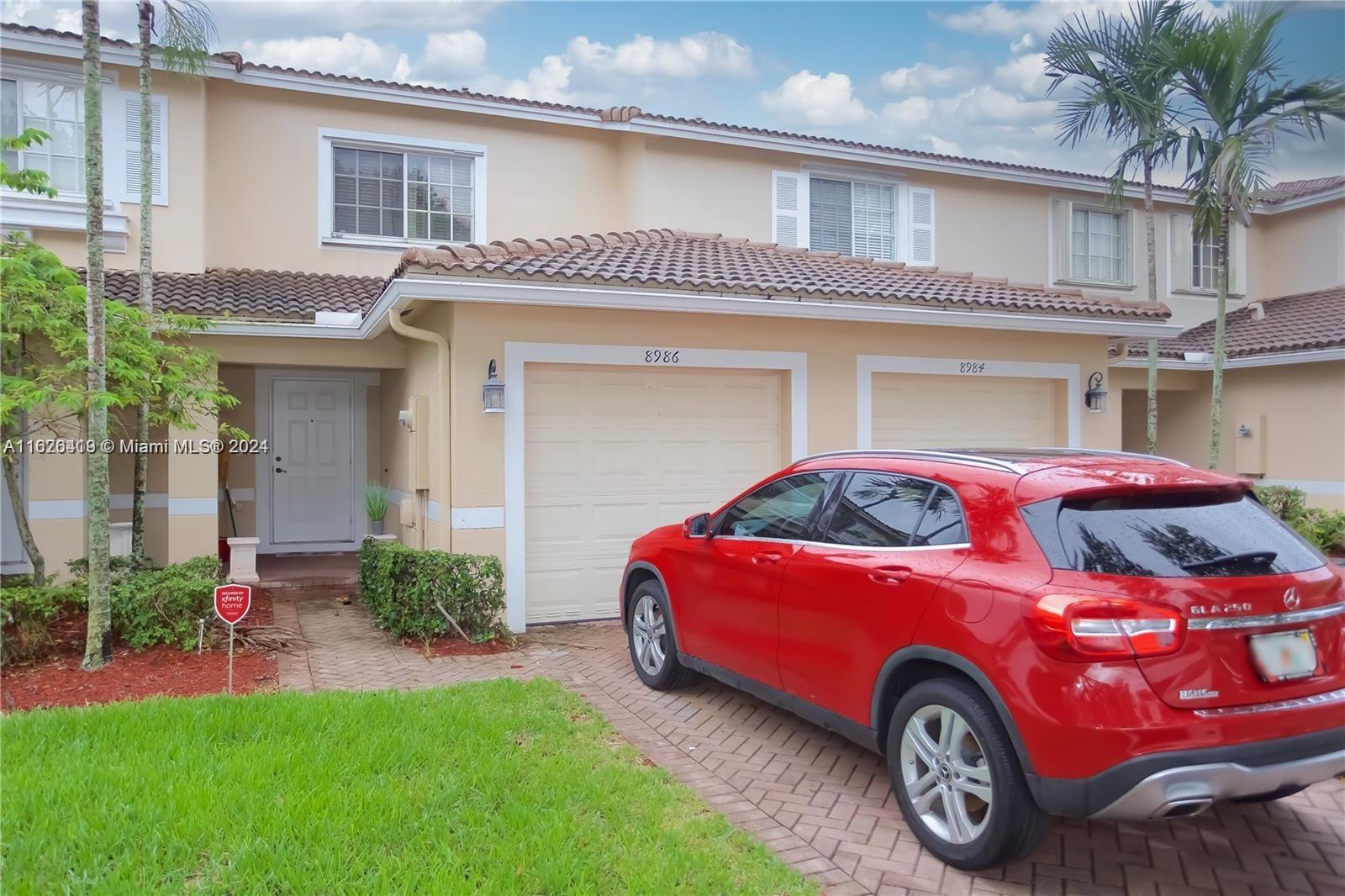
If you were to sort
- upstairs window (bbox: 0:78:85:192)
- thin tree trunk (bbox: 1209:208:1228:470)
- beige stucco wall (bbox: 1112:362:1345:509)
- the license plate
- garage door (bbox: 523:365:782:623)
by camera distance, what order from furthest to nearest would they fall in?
beige stucco wall (bbox: 1112:362:1345:509), thin tree trunk (bbox: 1209:208:1228:470), upstairs window (bbox: 0:78:85:192), garage door (bbox: 523:365:782:623), the license plate

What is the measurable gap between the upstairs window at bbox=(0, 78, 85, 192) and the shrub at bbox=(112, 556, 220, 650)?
663cm

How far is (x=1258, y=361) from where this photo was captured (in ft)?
43.7

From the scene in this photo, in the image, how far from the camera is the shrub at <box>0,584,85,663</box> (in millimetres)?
6172

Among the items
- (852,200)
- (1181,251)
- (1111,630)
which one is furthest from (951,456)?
(1181,251)

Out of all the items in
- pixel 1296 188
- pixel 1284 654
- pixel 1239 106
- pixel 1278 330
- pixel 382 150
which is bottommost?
pixel 1284 654

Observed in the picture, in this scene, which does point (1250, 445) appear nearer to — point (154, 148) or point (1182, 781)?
point (1182, 781)

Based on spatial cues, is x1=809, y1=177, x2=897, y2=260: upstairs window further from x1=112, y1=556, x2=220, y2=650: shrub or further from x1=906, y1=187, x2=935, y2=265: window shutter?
x1=112, y1=556, x2=220, y2=650: shrub

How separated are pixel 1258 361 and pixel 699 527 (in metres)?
11.6

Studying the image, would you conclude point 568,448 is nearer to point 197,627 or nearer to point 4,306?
point 197,627

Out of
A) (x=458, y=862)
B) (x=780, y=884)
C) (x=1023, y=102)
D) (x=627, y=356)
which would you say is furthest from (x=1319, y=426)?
(x=458, y=862)

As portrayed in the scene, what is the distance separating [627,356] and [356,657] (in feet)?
11.6

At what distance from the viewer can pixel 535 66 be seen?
15062mm

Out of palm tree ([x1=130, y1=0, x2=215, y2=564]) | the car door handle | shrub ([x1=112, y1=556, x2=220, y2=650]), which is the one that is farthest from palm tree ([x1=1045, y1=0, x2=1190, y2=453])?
shrub ([x1=112, y1=556, x2=220, y2=650])

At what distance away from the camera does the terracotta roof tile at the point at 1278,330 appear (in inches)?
511
